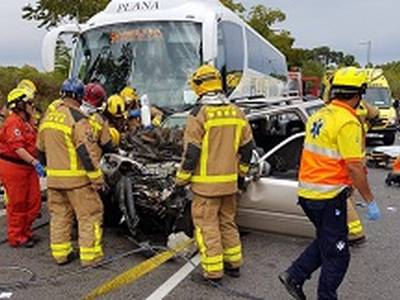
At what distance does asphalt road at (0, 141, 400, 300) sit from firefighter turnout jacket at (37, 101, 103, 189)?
2.85 feet

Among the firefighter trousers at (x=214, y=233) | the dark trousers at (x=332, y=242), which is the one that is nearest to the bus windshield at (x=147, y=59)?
the firefighter trousers at (x=214, y=233)

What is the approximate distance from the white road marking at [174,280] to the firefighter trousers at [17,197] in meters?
1.96

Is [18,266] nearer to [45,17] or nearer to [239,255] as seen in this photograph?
[239,255]

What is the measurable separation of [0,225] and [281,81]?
12649 millimetres

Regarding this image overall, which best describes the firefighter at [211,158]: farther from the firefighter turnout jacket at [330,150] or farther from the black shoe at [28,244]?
the black shoe at [28,244]

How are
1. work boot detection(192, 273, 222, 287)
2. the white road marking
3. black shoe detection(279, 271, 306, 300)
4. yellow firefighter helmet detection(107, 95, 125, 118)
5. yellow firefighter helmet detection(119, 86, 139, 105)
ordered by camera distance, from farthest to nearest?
1. yellow firefighter helmet detection(119, 86, 139, 105)
2. yellow firefighter helmet detection(107, 95, 125, 118)
3. work boot detection(192, 273, 222, 287)
4. the white road marking
5. black shoe detection(279, 271, 306, 300)

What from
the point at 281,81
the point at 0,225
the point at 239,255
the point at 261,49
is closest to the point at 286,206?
the point at 239,255

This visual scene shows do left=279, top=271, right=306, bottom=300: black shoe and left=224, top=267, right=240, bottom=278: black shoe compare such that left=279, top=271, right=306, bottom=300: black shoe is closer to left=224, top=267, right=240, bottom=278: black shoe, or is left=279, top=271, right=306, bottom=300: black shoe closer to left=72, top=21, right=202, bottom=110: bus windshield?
left=224, top=267, right=240, bottom=278: black shoe

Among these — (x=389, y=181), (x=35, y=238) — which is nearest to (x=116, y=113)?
(x=35, y=238)

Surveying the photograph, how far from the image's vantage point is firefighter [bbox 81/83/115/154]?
18.9ft

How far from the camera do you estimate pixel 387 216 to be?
26.9ft

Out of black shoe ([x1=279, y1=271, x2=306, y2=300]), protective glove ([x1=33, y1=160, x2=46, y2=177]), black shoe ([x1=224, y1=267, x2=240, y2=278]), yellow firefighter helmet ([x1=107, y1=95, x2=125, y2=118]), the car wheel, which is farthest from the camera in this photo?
the car wheel

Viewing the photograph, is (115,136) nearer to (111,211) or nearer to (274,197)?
(111,211)

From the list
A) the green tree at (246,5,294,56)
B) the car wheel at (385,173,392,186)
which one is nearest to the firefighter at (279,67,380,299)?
the car wheel at (385,173,392,186)
